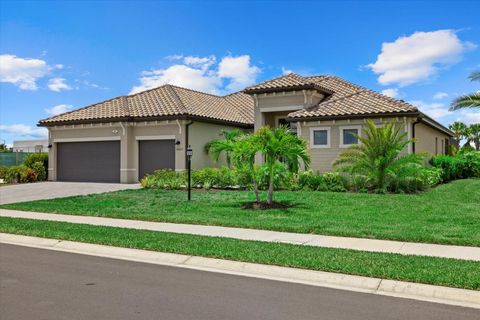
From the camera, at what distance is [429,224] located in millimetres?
11859

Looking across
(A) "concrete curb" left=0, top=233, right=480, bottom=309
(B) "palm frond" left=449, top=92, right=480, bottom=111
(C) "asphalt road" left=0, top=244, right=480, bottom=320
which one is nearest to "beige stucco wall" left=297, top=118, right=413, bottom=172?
(B) "palm frond" left=449, top=92, right=480, bottom=111

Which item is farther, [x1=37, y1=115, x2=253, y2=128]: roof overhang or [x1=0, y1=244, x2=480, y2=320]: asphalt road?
[x1=37, y1=115, x2=253, y2=128]: roof overhang

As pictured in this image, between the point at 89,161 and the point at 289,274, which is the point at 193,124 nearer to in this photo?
the point at 89,161

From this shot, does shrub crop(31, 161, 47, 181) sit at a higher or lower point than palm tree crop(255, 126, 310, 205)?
lower

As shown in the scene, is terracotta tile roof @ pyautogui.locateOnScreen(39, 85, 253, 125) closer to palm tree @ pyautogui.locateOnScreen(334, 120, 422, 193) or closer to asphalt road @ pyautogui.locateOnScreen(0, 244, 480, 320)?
palm tree @ pyautogui.locateOnScreen(334, 120, 422, 193)

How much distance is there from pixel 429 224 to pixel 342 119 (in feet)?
38.4

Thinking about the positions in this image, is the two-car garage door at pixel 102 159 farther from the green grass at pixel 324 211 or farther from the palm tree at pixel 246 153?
the palm tree at pixel 246 153

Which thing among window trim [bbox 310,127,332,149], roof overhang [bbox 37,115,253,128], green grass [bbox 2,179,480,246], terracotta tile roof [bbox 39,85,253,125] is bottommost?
green grass [bbox 2,179,480,246]

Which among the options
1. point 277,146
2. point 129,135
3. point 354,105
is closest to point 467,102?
point 354,105

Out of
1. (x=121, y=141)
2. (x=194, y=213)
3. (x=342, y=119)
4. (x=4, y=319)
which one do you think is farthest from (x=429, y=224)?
(x=121, y=141)

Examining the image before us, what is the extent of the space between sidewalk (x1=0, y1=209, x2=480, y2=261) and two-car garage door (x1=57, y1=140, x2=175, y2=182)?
40.8ft

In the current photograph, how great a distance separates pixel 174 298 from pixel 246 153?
30.5 feet

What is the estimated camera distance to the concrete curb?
256 inches

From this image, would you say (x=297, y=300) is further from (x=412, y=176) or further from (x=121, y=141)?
(x=121, y=141)
